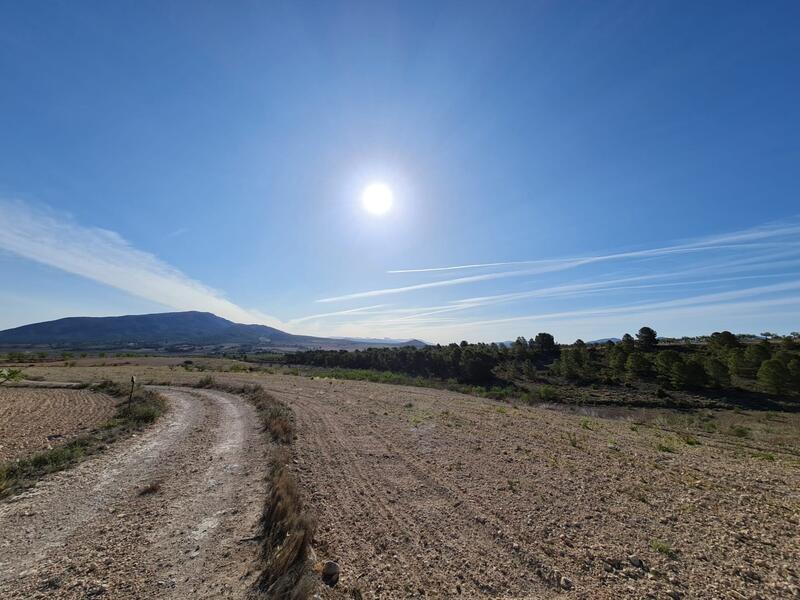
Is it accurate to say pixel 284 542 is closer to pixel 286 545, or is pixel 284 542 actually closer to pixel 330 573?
pixel 286 545

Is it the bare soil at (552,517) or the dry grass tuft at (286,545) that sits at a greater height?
the dry grass tuft at (286,545)

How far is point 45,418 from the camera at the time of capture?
1992 cm

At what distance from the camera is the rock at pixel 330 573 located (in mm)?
5993

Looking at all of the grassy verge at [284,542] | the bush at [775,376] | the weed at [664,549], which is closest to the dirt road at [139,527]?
the grassy verge at [284,542]

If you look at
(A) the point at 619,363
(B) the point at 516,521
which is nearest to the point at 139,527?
(B) the point at 516,521

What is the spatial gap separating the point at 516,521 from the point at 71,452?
1546 centimetres

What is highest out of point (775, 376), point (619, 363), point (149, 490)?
point (619, 363)

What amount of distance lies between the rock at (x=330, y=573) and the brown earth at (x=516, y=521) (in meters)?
0.16

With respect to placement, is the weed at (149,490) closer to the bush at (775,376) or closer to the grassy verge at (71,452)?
the grassy verge at (71,452)

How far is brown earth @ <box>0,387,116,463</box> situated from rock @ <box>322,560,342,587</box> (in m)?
14.1

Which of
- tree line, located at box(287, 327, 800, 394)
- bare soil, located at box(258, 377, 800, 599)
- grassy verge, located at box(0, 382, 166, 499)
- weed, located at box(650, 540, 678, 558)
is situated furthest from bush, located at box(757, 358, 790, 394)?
grassy verge, located at box(0, 382, 166, 499)

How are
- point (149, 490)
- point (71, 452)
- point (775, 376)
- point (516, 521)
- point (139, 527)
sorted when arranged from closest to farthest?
point (139, 527), point (516, 521), point (149, 490), point (71, 452), point (775, 376)

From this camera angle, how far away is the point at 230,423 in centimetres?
1931

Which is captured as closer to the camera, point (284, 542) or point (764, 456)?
point (284, 542)
